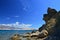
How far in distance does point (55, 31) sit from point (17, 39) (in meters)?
8.44

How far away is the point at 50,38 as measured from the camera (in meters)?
25.3

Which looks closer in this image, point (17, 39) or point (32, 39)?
point (32, 39)

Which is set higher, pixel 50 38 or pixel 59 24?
pixel 59 24

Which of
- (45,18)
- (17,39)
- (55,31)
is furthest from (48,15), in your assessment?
(55,31)

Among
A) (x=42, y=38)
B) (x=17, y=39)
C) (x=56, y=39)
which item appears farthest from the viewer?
(x=17, y=39)

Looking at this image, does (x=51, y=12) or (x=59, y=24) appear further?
(x=51, y=12)

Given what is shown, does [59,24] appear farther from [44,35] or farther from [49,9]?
[49,9]

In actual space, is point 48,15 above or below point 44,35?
above

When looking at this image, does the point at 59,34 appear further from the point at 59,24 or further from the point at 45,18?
the point at 45,18

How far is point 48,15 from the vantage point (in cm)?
4162

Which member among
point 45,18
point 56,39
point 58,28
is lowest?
point 56,39

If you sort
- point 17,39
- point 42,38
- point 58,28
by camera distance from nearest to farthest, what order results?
point 58,28, point 42,38, point 17,39

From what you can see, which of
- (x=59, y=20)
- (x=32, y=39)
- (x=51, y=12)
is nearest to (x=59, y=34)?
(x=59, y=20)

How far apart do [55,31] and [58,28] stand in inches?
28.0
